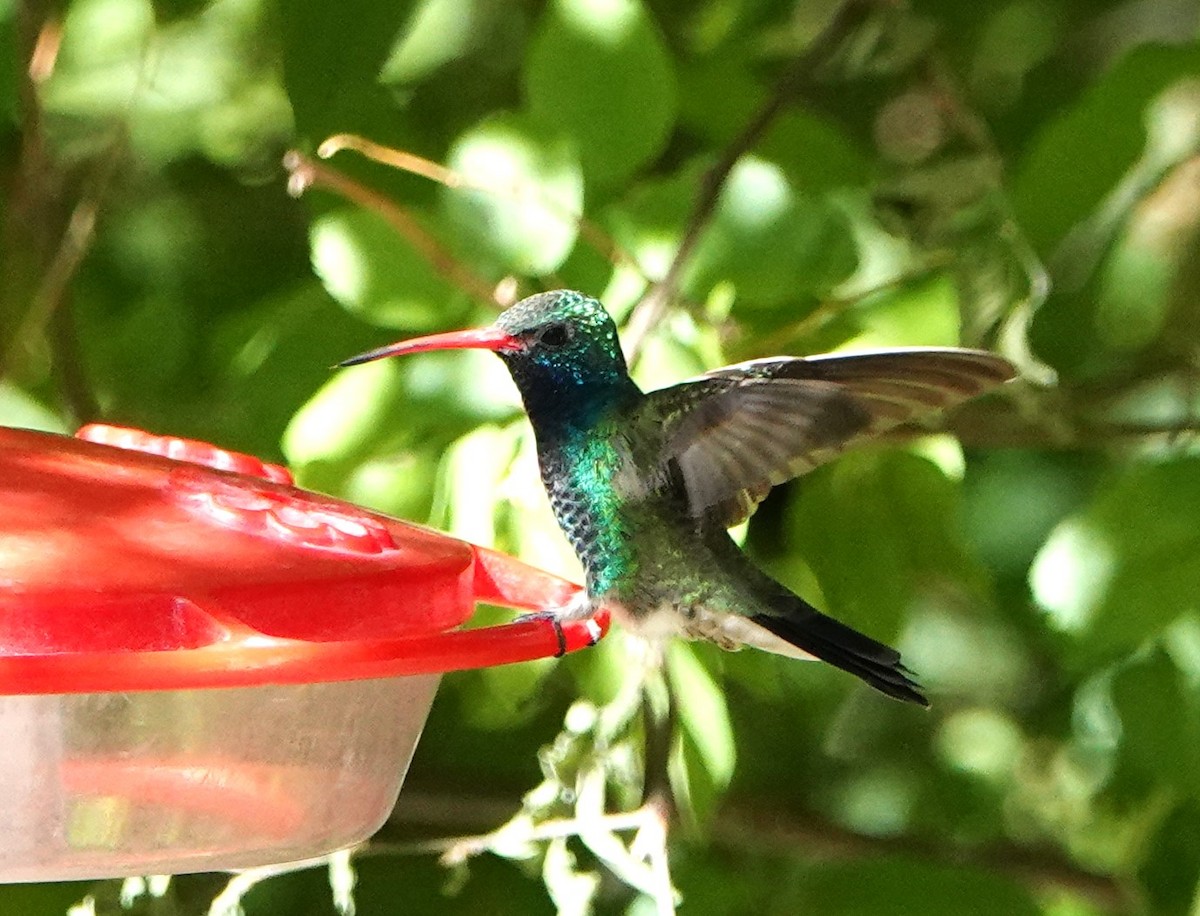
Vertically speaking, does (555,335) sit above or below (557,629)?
above

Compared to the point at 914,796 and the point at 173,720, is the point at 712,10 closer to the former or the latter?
the point at 914,796

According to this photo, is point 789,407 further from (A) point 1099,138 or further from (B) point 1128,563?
(A) point 1099,138

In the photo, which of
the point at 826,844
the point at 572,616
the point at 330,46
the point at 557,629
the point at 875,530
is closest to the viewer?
the point at 557,629

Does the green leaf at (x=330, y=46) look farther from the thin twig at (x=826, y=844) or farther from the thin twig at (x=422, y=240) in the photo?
the thin twig at (x=826, y=844)

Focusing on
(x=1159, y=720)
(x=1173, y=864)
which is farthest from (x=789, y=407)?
(x=1173, y=864)

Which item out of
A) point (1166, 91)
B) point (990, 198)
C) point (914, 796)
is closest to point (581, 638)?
point (1166, 91)

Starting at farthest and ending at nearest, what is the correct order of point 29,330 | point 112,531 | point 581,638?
1. point 29,330
2. point 581,638
3. point 112,531

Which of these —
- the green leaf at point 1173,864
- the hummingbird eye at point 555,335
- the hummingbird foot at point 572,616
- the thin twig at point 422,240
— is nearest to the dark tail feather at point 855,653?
the hummingbird foot at point 572,616
